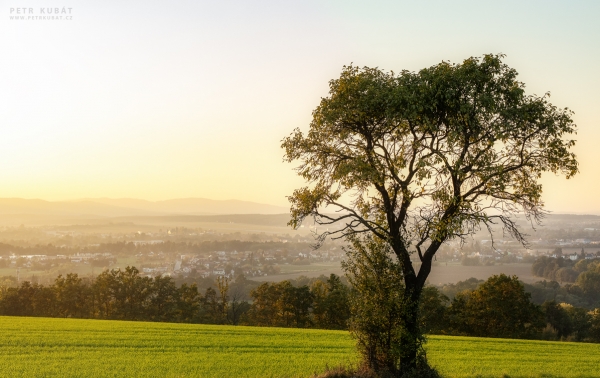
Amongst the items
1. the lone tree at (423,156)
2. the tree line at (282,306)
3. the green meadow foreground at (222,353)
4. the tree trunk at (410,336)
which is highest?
the lone tree at (423,156)

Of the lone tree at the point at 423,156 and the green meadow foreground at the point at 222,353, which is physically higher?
the lone tree at the point at 423,156

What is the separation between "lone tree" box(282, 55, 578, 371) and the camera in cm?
1462

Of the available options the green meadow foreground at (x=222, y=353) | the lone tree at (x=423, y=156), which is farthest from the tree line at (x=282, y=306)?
the lone tree at (x=423, y=156)

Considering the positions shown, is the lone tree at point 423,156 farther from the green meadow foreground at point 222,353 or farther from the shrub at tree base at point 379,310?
the green meadow foreground at point 222,353

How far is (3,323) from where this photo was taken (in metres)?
34.3

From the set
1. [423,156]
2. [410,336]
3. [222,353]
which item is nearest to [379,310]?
[410,336]

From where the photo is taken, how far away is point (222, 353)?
77.3ft

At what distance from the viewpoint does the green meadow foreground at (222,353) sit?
19500mm

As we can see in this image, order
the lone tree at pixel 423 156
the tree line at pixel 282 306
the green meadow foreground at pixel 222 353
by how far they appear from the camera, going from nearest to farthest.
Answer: the lone tree at pixel 423 156
the green meadow foreground at pixel 222 353
the tree line at pixel 282 306

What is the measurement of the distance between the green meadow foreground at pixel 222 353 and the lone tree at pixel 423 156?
6817mm

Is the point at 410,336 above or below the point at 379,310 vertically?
below

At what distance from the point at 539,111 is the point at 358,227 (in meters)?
7.26

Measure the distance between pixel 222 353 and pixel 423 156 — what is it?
15226 millimetres

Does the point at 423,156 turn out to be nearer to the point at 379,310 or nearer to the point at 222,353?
the point at 379,310
